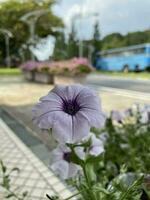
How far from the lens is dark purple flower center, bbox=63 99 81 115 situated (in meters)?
1.19

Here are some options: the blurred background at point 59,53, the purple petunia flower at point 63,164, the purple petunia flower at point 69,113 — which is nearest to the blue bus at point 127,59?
the blurred background at point 59,53

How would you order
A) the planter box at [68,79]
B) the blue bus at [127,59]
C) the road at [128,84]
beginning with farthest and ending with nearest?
the blue bus at [127,59]
the planter box at [68,79]
the road at [128,84]

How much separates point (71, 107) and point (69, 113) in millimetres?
28

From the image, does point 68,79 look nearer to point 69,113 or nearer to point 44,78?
point 44,78

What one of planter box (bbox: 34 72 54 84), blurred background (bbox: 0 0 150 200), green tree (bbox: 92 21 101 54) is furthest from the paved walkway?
green tree (bbox: 92 21 101 54)

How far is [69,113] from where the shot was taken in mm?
1180

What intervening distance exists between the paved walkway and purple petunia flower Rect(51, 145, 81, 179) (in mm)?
1277

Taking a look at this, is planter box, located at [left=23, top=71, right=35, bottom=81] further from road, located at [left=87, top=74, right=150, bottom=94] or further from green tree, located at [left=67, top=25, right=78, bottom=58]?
green tree, located at [left=67, top=25, right=78, bottom=58]

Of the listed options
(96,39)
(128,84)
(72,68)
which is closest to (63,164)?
(72,68)

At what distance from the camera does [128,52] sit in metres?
36.7

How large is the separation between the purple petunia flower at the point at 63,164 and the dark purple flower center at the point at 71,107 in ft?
1.96

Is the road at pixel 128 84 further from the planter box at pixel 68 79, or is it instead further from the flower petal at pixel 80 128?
the flower petal at pixel 80 128

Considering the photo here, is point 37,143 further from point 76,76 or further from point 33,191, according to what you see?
point 76,76

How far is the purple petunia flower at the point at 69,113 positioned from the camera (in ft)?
3.71
